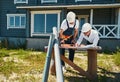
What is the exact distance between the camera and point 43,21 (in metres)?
22.4

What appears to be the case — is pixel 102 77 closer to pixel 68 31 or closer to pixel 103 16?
pixel 68 31

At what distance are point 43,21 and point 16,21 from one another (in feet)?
12.8

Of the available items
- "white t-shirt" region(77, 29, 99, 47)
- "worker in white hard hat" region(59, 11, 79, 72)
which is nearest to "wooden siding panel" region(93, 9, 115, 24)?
"worker in white hard hat" region(59, 11, 79, 72)

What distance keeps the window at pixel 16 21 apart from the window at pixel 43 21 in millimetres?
3134

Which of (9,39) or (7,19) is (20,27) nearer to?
(7,19)

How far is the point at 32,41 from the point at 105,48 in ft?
16.3

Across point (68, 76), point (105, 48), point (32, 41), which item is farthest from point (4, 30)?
point (68, 76)

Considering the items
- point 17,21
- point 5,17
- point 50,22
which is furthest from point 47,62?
point 5,17

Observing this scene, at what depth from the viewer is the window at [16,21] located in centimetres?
2525

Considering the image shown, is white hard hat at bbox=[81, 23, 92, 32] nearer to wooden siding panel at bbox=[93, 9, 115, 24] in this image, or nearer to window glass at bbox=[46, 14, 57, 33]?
window glass at bbox=[46, 14, 57, 33]

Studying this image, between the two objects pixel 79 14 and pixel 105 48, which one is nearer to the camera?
pixel 105 48

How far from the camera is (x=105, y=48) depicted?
1761cm

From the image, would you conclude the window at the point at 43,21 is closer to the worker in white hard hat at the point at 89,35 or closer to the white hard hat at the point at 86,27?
the worker in white hard hat at the point at 89,35

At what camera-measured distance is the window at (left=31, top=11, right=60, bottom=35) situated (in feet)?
72.3
